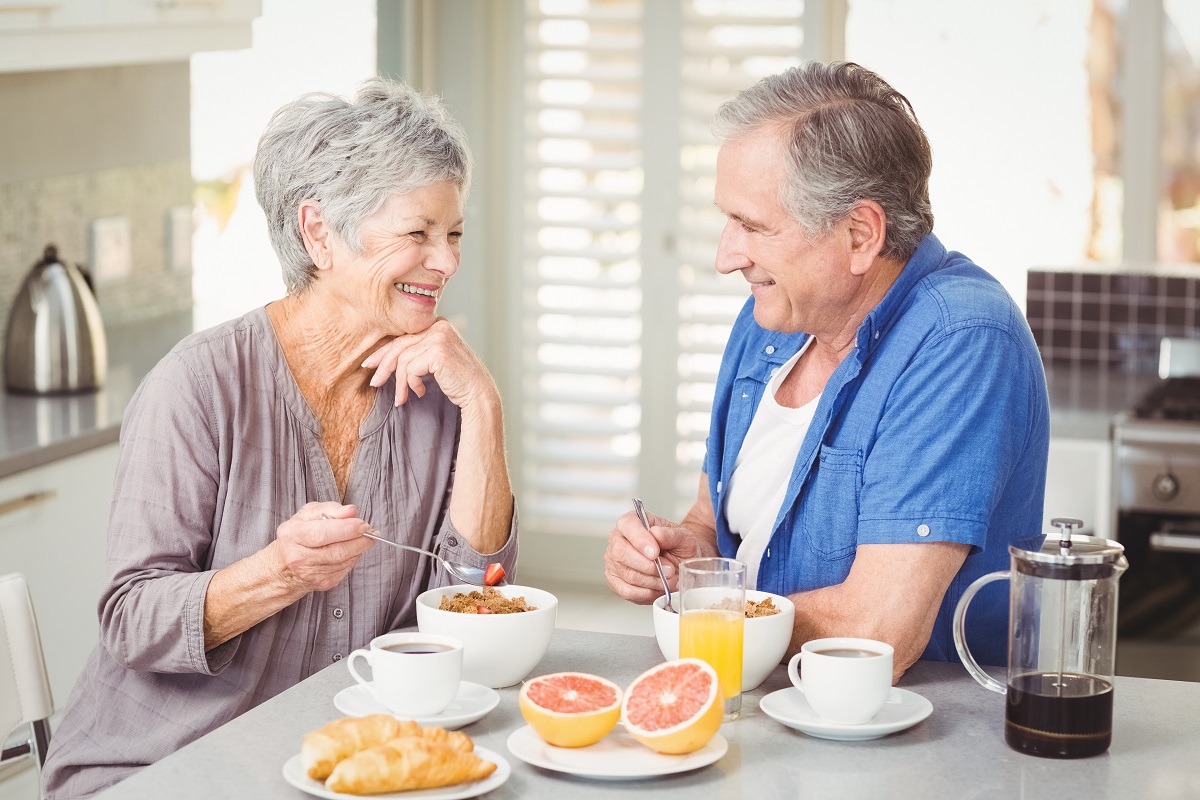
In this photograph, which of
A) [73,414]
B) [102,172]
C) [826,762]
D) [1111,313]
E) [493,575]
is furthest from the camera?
[1111,313]

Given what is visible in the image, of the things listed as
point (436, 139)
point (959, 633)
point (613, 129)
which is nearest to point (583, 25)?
point (613, 129)

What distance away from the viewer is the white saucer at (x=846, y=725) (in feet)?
4.34

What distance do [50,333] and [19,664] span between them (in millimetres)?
1514

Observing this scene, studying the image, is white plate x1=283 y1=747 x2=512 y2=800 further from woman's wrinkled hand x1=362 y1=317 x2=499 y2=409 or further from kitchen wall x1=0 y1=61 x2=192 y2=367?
kitchen wall x1=0 y1=61 x2=192 y2=367

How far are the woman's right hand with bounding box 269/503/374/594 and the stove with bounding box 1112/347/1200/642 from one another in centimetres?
197

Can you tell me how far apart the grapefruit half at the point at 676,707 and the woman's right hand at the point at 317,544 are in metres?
0.40

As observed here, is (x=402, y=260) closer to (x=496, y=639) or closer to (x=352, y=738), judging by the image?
(x=496, y=639)

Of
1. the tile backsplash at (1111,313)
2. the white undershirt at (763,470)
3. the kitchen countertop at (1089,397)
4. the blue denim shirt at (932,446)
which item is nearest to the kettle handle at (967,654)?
the blue denim shirt at (932,446)

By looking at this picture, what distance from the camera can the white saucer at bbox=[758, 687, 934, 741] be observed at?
132 cm

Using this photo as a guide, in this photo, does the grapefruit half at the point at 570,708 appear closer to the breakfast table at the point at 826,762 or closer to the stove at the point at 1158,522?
the breakfast table at the point at 826,762

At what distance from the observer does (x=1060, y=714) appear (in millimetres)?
1283

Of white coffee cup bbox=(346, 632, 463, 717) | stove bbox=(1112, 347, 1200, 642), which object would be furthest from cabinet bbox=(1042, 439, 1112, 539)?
white coffee cup bbox=(346, 632, 463, 717)

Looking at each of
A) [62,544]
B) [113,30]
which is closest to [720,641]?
[62,544]

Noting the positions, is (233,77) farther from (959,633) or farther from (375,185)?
(959,633)
